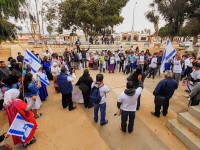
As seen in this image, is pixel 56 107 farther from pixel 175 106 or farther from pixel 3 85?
pixel 175 106

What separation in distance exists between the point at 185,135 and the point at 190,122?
42 cm

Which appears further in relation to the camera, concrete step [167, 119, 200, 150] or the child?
the child

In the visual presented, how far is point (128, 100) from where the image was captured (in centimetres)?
366

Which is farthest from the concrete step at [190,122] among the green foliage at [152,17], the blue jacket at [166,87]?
the green foliage at [152,17]

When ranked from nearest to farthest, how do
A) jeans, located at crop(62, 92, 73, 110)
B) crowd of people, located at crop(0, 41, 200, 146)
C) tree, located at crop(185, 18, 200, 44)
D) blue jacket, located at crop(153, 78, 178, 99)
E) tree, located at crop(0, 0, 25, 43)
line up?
crowd of people, located at crop(0, 41, 200, 146), blue jacket, located at crop(153, 78, 178, 99), jeans, located at crop(62, 92, 73, 110), tree, located at crop(0, 0, 25, 43), tree, located at crop(185, 18, 200, 44)

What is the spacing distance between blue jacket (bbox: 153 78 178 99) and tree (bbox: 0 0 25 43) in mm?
10538

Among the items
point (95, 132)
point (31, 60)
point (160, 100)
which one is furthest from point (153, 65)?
point (31, 60)

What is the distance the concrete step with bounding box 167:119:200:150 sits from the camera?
3.56 meters

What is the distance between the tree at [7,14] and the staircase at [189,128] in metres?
11.5

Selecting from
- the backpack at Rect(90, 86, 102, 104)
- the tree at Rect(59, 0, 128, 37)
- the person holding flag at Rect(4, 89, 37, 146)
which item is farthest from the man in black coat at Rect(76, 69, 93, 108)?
the tree at Rect(59, 0, 128, 37)

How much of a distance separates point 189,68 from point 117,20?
13525 mm

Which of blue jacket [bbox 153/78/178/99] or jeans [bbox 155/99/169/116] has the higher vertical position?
blue jacket [bbox 153/78/178/99]

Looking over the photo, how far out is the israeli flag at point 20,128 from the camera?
123 inches

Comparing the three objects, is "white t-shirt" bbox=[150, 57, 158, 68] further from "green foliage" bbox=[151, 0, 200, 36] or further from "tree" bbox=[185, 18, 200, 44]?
"green foliage" bbox=[151, 0, 200, 36]
